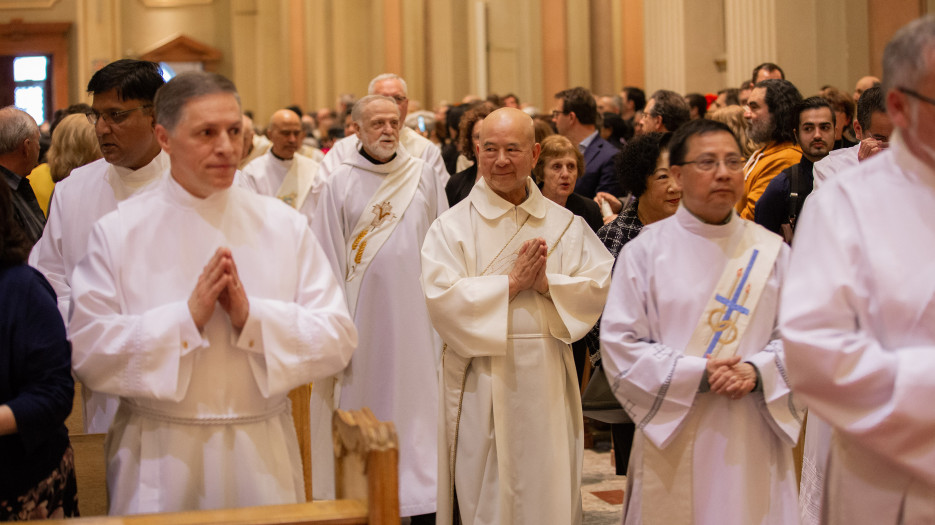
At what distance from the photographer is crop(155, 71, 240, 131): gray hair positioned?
9.71ft

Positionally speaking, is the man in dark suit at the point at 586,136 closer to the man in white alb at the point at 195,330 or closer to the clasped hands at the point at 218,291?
the man in white alb at the point at 195,330

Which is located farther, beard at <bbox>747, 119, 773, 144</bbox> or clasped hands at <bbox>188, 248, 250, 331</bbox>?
beard at <bbox>747, 119, 773, 144</bbox>

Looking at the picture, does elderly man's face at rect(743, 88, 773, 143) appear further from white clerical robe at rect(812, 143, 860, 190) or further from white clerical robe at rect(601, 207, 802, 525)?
white clerical robe at rect(601, 207, 802, 525)

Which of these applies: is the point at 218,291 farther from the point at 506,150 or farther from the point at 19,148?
the point at 19,148

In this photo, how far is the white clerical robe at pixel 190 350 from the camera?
Answer: 2.85 m

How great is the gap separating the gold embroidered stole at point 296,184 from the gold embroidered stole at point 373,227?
7.88 ft

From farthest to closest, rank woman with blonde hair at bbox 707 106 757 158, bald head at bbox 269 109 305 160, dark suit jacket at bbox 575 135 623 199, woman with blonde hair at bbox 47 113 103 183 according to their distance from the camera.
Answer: bald head at bbox 269 109 305 160 < dark suit jacket at bbox 575 135 623 199 < woman with blonde hair at bbox 707 106 757 158 < woman with blonde hair at bbox 47 113 103 183

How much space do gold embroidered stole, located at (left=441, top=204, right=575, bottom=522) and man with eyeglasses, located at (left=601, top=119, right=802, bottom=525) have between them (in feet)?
3.27

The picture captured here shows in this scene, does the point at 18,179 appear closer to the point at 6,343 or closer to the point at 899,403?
the point at 6,343

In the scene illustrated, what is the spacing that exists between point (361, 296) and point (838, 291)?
3.55 m

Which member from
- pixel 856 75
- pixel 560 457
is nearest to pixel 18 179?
pixel 560 457

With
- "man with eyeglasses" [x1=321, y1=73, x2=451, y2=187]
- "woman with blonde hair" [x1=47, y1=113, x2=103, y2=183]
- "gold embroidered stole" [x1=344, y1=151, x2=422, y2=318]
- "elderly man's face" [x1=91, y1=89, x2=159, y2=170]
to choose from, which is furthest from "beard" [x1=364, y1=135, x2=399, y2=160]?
"elderly man's face" [x1=91, y1=89, x2=159, y2=170]

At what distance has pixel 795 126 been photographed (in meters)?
5.64

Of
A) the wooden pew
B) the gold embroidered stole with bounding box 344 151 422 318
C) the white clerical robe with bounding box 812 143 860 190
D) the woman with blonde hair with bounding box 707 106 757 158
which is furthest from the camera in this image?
the woman with blonde hair with bounding box 707 106 757 158
